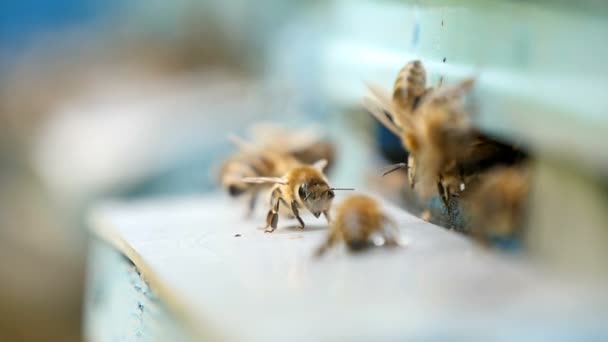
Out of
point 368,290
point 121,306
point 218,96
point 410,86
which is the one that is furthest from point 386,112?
point 218,96

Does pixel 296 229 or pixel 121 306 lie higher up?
pixel 296 229

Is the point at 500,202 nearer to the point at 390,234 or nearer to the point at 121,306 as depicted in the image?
the point at 390,234

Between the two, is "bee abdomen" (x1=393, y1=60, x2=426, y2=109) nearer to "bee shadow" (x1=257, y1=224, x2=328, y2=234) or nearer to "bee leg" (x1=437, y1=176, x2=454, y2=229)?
"bee leg" (x1=437, y1=176, x2=454, y2=229)

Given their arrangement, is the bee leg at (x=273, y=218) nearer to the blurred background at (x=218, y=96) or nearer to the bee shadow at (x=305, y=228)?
the bee shadow at (x=305, y=228)

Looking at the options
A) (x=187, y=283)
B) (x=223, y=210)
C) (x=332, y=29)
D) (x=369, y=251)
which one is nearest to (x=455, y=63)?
(x=369, y=251)

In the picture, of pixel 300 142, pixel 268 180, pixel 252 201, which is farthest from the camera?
pixel 300 142

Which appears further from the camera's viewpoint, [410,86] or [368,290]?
[410,86]

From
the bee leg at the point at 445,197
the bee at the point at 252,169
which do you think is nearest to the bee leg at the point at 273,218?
the bee at the point at 252,169

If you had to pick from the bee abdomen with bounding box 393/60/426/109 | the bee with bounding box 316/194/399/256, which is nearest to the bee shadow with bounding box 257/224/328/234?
the bee with bounding box 316/194/399/256
